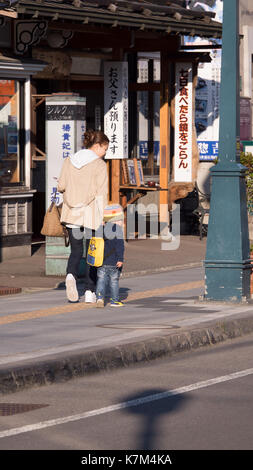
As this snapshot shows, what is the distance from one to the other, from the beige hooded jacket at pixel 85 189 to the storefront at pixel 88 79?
414cm

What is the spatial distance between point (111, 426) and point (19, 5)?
10.7 m

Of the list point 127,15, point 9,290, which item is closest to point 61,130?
point 9,290

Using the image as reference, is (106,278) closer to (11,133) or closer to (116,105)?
→ (11,133)

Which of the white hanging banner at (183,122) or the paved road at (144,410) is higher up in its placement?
the white hanging banner at (183,122)

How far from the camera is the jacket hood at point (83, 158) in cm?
1233

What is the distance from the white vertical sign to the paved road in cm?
1078

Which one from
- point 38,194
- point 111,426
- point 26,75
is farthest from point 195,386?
point 38,194

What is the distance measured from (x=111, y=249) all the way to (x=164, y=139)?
981 cm

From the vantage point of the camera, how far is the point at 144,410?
760 cm

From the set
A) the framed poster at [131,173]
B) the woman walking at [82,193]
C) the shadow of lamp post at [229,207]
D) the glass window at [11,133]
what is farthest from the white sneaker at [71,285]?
the framed poster at [131,173]

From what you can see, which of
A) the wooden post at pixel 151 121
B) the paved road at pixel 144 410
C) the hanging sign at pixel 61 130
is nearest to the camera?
the paved road at pixel 144 410

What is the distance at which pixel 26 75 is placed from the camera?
17875 millimetres

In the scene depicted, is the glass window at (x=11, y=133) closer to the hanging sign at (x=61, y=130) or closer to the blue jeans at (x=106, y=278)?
the hanging sign at (x=61, y=130)
